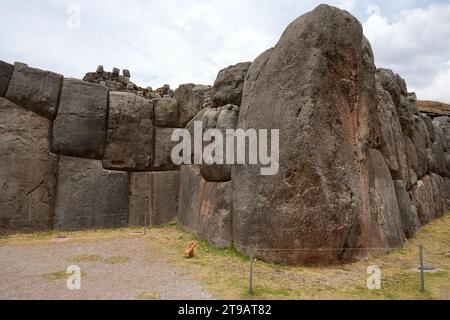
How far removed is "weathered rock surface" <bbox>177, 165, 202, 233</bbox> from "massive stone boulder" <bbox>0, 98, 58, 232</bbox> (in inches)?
133

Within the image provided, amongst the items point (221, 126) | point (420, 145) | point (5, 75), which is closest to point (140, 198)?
point (221, 126)

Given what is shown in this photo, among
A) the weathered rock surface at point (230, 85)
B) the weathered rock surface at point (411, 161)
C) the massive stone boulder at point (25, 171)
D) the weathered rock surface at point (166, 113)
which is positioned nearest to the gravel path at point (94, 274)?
the massive stone boulder at point (25, 171)

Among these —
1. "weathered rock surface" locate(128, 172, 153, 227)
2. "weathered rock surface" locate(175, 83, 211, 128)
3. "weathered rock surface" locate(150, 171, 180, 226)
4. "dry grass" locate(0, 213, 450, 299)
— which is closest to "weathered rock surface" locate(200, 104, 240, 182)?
"dry grass" locate(0, 213, 450, 299)

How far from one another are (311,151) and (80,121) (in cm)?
650

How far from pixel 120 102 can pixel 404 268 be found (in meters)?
8.19

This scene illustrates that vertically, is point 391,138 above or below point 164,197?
above

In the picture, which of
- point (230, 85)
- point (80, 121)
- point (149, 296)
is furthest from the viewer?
point (80, 121)

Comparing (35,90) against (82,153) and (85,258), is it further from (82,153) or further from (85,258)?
(85,258)

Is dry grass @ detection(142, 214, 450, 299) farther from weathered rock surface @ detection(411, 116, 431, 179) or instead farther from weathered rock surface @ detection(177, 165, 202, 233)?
weathered rock surface @ detection(411, 116, 431, 179)

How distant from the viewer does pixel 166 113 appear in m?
11.2

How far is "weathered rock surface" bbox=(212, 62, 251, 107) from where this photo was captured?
873 cm

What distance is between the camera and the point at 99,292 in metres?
4.68

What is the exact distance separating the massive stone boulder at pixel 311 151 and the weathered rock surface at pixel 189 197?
2135 mm
